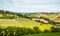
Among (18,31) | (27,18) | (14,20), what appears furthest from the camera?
(27,18)

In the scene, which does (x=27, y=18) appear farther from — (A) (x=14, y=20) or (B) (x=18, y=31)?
(B) (x=18, y=31)

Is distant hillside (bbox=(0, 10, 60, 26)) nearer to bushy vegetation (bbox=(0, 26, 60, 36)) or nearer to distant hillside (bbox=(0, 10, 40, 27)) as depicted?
distant hillside (bbox=(0, 10, 40, 27))

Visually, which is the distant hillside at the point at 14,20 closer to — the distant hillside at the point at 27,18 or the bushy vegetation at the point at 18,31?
the distant hillside at the point at 27,18

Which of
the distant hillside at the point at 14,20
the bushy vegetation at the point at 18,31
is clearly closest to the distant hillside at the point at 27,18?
the distant hillside at the point at 14,20

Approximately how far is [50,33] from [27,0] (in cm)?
118

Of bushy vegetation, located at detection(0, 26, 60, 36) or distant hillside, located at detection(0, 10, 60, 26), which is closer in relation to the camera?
bushy vegetation, located at detection(0, 26, 60, 36)

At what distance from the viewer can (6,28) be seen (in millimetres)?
4480

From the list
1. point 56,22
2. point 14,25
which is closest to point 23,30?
point 14,25

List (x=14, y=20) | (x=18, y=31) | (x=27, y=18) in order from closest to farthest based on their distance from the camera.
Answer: (x=18, y=31) → (x=14, y=20) → (x=27, y=18)

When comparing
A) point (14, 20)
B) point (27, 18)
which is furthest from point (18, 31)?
point (27, 18)

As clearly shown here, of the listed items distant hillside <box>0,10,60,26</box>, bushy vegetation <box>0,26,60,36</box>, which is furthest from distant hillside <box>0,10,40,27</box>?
bushy vegetation <box>0,26,60,36</box>

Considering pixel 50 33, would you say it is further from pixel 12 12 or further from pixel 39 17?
pixel 12 12

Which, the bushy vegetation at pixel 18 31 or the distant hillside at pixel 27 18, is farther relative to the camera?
the distant hillside at pixel 27 18

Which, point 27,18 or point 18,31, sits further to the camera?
point 27,18
